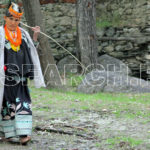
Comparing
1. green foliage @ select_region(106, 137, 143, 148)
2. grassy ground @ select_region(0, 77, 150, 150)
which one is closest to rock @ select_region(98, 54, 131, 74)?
grassy ground @ select_region(0, 77, 150, 150)

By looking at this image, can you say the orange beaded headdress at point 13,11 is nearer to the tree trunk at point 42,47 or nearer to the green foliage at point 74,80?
the tree trunk at point 42,47

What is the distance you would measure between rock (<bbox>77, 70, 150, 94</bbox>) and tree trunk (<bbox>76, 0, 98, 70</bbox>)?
1474mm

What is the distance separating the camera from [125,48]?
11.8 meters

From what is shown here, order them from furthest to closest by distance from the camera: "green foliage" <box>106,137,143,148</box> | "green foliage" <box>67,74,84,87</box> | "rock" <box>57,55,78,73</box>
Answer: "rock" <box>57,55,78,73</box>
"green foliage" <box>67,74,84,87</box>
"green foliage" <box>106,137,143,148</box>

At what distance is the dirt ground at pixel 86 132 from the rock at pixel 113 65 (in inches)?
188

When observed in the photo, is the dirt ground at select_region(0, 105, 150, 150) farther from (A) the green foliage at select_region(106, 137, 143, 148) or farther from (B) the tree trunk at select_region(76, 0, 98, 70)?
(B) the tree trunk at select_region(76, 0, 98, 70)

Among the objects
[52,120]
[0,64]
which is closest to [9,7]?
[0,64]

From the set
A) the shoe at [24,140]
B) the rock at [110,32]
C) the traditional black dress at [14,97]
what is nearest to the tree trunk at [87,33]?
the rock at [110,32]

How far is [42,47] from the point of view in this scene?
29.1ft

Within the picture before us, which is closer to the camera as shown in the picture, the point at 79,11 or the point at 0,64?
the point at 0,64

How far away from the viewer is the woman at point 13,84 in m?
4.36

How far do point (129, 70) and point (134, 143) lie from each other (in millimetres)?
7137

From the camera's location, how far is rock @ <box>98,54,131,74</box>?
1116 cm

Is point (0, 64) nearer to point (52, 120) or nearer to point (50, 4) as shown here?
point (52, 120)
